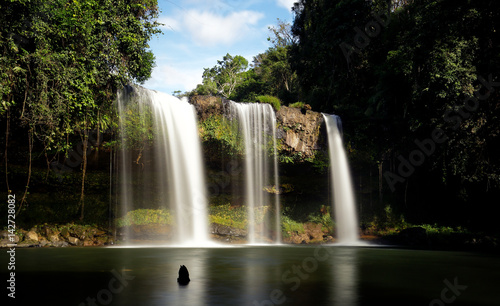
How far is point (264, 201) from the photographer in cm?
2258

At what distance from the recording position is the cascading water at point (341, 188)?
2186 cm

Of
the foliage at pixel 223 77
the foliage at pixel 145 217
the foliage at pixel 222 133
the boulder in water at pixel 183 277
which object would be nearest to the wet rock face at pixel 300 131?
the foliage at pixel 222 133

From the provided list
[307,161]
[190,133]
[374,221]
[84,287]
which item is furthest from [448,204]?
[84,287]

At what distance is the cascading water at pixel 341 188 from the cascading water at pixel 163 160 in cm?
793

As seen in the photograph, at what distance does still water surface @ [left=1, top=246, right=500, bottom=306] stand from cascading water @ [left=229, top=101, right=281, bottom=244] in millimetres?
9323

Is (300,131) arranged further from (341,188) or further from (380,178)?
(380,178)

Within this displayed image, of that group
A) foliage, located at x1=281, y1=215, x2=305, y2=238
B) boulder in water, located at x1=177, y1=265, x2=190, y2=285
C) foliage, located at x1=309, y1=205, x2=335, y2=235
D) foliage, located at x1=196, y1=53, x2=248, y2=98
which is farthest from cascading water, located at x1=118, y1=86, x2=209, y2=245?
foliage, located at x1=196, y1=53, x2=248, y2=98

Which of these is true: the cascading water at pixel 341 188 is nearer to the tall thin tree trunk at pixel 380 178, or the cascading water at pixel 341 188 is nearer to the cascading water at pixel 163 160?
the tall thin tree trunk at pixel 380 178

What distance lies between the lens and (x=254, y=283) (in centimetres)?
755

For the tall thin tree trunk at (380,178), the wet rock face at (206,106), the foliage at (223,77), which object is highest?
the foliage at (223,77)

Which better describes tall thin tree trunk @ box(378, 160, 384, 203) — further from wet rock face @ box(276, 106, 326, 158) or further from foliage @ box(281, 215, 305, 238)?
foliage @ box(281, 215, 305, 238)

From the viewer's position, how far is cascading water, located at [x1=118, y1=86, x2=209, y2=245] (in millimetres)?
16906

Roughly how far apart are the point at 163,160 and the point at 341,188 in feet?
36.5

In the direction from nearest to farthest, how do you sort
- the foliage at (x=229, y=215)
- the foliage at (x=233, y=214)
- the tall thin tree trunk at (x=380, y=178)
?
the foliage at (x=229, y=215)
the foliage at (x=233, y=214)
the tall thin tree trunk at (x=380, y=178)
